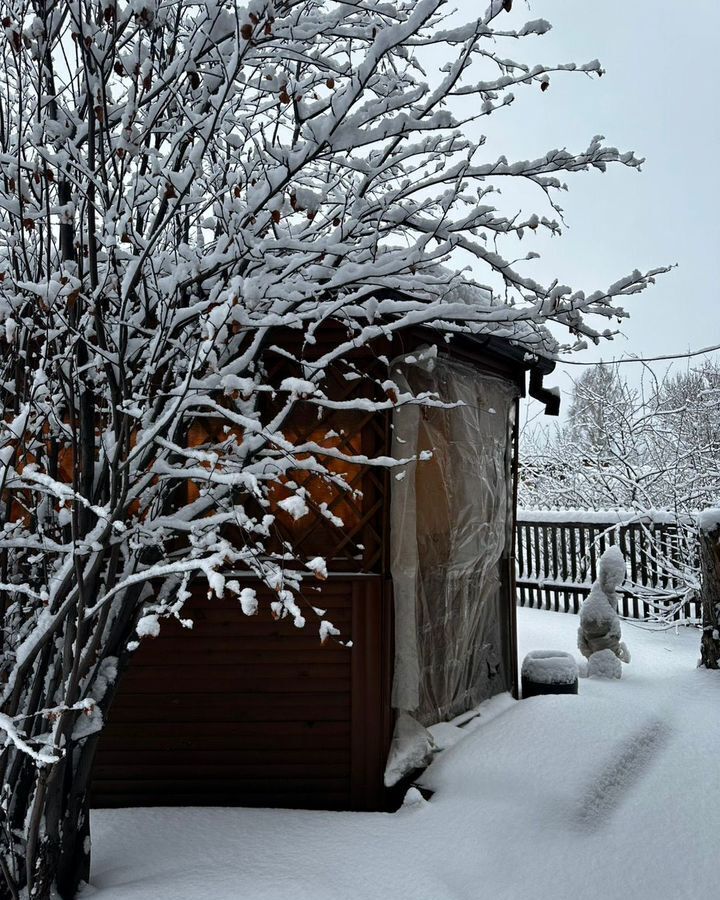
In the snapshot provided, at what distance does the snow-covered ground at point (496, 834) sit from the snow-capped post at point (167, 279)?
2.14ft

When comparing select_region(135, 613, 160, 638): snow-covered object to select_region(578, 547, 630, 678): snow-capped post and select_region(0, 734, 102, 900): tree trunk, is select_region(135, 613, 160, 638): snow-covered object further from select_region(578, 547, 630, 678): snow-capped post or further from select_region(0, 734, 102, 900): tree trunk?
select_region(578, 547, 630, 678): snow-capped post

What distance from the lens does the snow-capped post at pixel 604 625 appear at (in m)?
6.68

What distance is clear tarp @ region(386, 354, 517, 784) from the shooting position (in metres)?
4.36

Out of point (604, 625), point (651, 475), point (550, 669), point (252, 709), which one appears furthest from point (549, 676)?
point (651, 475)

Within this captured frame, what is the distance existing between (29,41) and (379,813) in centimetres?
398

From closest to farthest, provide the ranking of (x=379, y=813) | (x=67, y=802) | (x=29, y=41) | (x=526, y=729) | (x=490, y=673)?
(x=29, y=41) → (x=67, y=802) → (x=379, y=813) → (x=526, y=729) → (x=490, y=673)

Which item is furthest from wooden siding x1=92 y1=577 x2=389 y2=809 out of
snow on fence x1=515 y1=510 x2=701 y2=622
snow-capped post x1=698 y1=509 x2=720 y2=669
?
snow on fence x1=515 y1=510 x2=701 y2=622

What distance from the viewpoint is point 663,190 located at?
113m

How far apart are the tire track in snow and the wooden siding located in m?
1.21

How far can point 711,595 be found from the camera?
6.65m

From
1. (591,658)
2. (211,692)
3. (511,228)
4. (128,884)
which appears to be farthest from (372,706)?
(591,658)

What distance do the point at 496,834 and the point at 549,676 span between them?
247cm

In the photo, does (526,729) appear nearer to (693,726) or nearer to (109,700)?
(693,726)

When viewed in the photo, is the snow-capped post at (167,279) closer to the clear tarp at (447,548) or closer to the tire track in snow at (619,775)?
the clear tarp at (447,548)
